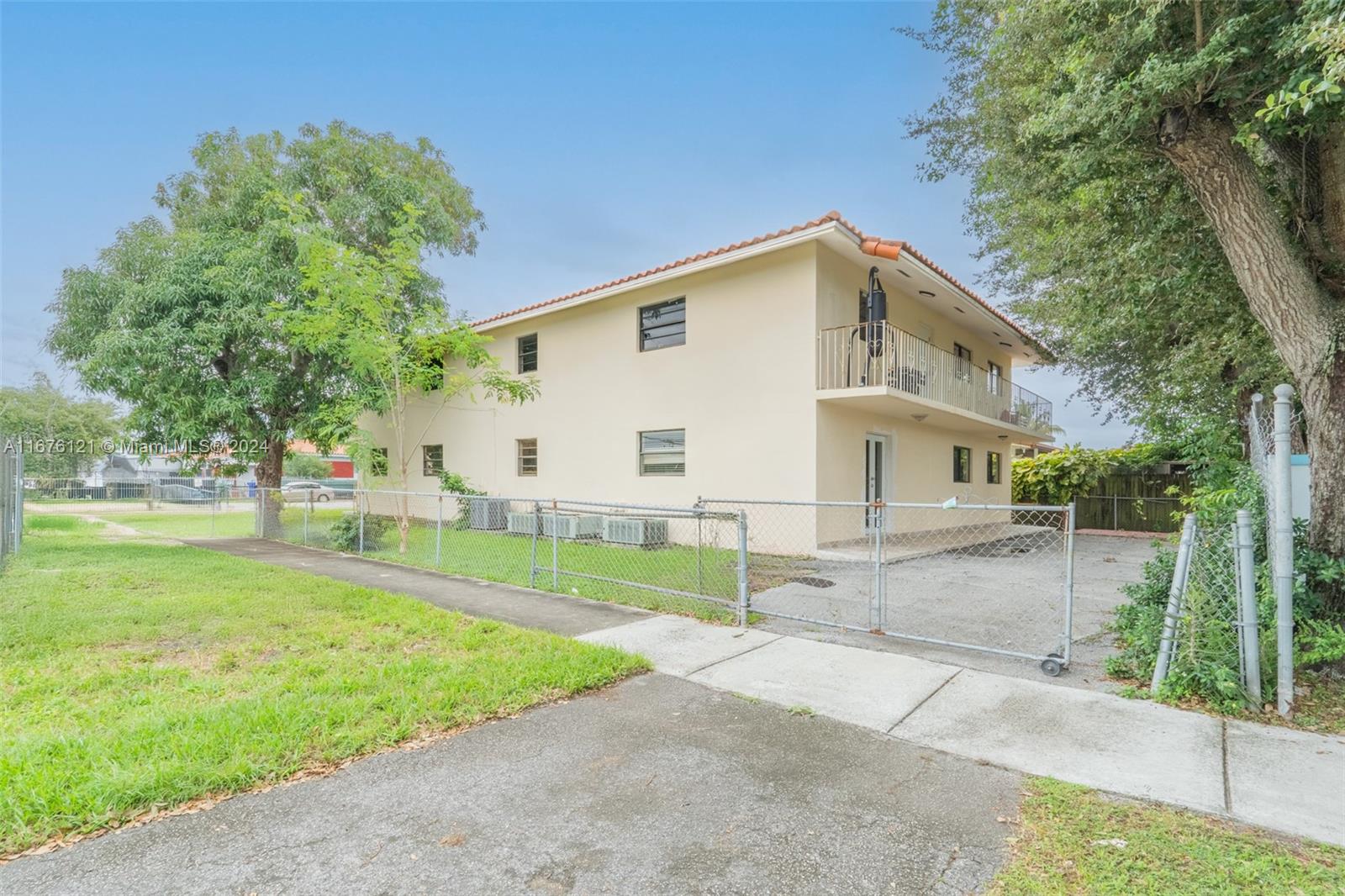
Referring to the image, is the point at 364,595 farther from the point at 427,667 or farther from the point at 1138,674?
the point at 1138,674

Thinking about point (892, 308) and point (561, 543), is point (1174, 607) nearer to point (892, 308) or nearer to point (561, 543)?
point (561, 543)

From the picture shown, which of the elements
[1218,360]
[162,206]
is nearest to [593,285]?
[1218,360]

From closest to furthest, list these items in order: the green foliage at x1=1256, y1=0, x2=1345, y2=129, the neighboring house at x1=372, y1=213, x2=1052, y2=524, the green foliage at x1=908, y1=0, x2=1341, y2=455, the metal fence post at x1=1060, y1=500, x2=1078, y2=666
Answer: the green foliage at x1=1256, y1=0, x2=1345, y2=129 → the green foliage at x1=908, y1=0, x2=1341, y2=455 → the metal fence post at x1=1060, y1=500, x2=1078, y2=666 → the neighboring house at x1=372, y1=213, x2=1052, y2=524

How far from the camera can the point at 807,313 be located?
10.8 m

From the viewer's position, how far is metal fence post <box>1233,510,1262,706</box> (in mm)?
3734

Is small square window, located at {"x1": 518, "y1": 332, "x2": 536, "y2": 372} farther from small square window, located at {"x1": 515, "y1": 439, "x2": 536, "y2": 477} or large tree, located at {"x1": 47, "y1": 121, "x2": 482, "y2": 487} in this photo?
large tree, located at {"x1": 47, "y1": 121, "x2": 482, "y2": 487}

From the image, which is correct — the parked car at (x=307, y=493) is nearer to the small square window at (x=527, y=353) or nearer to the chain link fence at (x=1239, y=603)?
the small square window at (x=527, y=353)

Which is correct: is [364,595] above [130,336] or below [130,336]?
below

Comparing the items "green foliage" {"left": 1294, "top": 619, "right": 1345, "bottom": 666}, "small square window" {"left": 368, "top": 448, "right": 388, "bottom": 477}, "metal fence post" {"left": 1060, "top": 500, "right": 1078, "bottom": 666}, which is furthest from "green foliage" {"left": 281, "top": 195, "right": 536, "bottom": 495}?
"green foliage" {"left": 1294, "top": 619, "right": 1345, "bottom": 666}

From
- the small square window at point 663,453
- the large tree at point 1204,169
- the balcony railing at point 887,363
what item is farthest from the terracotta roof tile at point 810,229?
the small square window at point 663,453

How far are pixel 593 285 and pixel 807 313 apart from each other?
5065 millimetres

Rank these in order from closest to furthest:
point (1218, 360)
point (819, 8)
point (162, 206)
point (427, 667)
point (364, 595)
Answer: point (427, 667) → point (364, 595) → point (1218, 360) → point (819, 8) → point (162, 206)

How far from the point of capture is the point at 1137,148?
16.3 feet

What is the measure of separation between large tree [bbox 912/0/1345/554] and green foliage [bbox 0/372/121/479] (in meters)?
37.5
